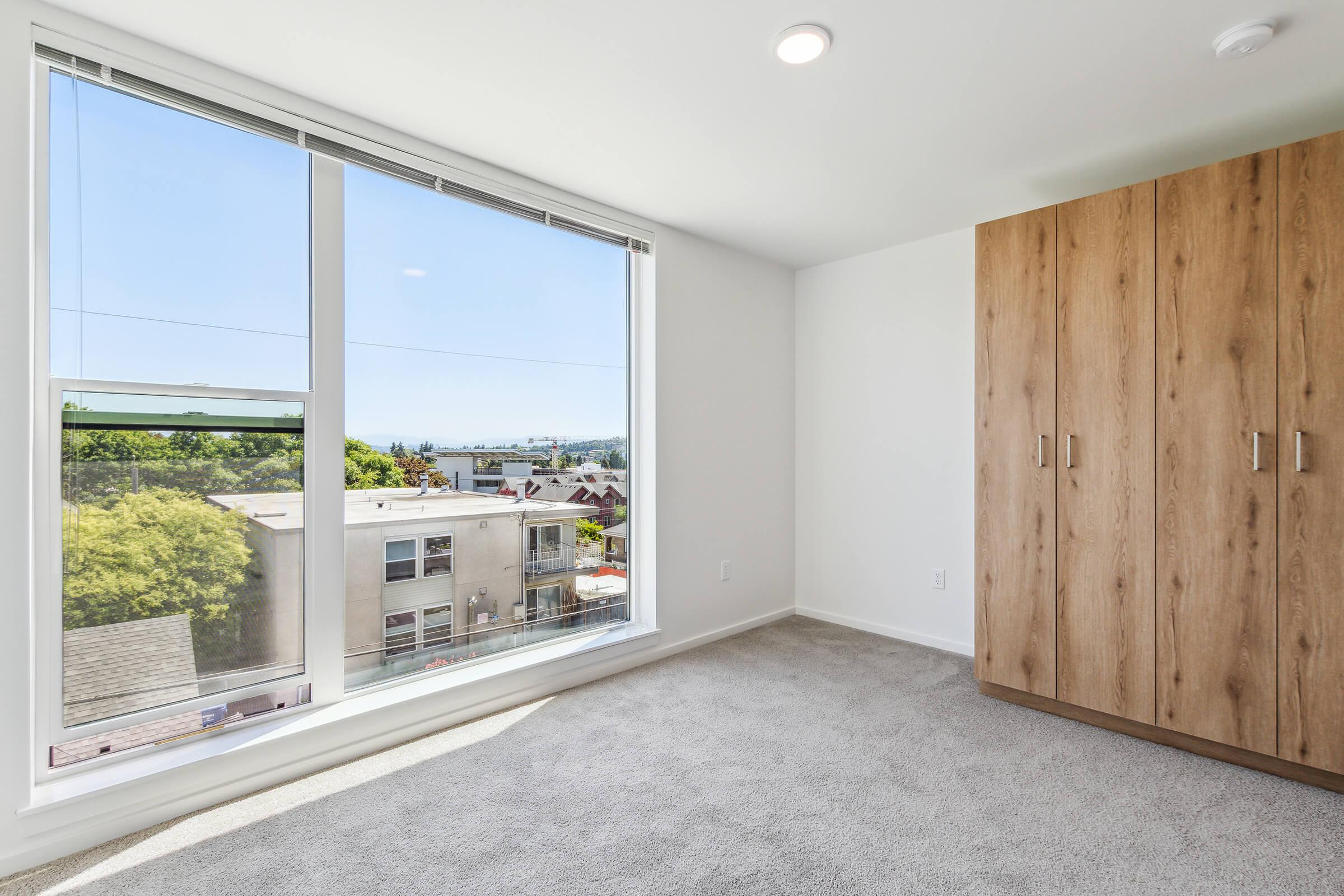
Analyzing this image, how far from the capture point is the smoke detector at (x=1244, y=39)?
70.9 inches

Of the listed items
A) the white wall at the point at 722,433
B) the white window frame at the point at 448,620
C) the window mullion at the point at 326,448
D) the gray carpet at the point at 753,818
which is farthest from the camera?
the white wall at the point at 722,433

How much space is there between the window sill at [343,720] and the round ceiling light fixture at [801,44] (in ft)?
8.69

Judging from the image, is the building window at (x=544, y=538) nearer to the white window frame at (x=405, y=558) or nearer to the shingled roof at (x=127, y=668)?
the white window frame at (x=405, y=558)

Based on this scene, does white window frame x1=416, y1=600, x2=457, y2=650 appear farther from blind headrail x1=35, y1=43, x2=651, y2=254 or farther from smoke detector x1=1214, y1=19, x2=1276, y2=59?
smoke detector x1=1214, y1=19, x2=1276, y2=59

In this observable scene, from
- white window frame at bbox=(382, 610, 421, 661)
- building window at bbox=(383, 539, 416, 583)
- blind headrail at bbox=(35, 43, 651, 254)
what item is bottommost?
white window frame at bbox=(382, 610, 421, 661)

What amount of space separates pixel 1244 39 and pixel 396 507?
3.33m

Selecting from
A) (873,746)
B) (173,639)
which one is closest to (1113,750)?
(873,746)

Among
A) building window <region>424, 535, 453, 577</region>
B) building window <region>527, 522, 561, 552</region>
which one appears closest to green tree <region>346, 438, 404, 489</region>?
building window <region>424, 535, 453, 577</region>

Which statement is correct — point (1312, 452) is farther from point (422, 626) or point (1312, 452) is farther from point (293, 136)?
point (293, 136)

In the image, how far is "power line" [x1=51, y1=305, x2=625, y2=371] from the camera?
197 centimetres

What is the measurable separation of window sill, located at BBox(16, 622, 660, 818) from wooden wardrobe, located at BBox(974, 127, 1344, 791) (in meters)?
2.07

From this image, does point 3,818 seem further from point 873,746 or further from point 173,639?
point 873,746

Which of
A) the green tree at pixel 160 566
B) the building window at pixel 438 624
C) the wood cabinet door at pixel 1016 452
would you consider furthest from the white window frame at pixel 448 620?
the wood cabinet door at pixel 1016 452

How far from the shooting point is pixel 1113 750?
7.91 ft
